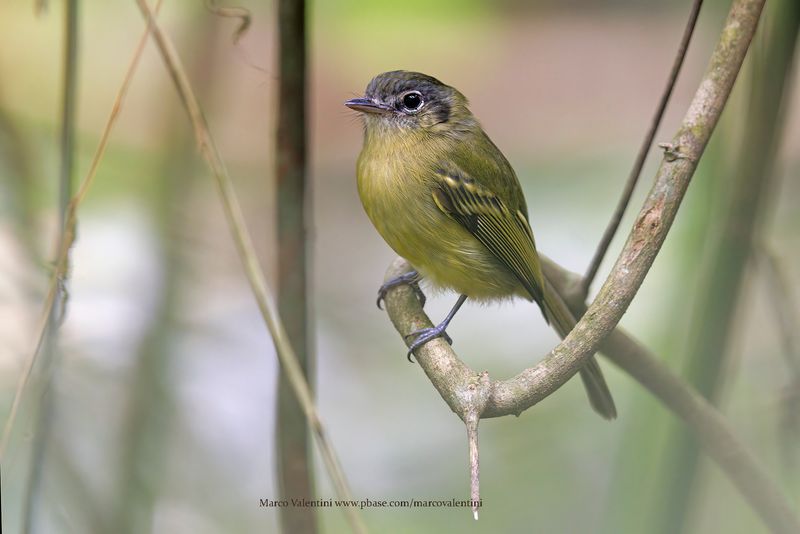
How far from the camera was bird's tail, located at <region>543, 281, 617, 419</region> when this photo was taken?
140cm

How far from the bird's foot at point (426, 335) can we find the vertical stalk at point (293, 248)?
203mm

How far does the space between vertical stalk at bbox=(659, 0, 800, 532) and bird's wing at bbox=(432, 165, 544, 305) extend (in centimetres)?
29

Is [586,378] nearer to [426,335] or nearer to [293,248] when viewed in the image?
[426,335]

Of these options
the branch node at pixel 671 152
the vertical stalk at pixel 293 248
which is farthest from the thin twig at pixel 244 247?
the branch node at pixel 671 152

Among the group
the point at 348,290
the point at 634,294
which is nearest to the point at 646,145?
the point at 634,294

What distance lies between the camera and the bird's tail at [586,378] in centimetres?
140

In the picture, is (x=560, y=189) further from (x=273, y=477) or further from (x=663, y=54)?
(x=273, y=477)

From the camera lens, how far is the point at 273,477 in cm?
159

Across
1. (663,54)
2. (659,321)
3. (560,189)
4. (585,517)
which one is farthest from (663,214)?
(663,54)

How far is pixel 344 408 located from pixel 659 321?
0.68 m

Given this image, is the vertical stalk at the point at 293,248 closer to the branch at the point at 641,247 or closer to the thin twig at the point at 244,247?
the thin twig at the point at 244,247

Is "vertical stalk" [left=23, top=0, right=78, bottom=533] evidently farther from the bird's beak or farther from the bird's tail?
the bird's tail

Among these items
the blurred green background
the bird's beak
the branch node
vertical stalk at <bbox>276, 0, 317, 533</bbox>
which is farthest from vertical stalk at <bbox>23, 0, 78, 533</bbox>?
the branch node

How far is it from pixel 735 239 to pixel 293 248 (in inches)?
28.3
